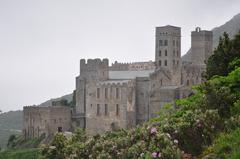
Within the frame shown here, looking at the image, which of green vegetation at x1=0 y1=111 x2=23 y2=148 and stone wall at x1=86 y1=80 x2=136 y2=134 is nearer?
stone wall at x1=86 y1=80 x2=136 y2=134

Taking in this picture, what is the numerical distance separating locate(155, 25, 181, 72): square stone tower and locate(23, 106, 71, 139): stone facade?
13.7 m

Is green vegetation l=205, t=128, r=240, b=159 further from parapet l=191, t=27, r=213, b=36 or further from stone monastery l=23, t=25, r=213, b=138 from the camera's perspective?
parapet l=191, t=27, r=213, b=36

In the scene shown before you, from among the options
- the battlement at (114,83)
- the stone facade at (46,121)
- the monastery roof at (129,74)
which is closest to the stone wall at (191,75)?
the monastery roof at (129,74)

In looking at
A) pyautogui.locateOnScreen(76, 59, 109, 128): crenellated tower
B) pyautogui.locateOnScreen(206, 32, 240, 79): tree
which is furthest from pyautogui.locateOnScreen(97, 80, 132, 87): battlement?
pyautogui.locateOnScreen(206, 32, 240, 79): tree

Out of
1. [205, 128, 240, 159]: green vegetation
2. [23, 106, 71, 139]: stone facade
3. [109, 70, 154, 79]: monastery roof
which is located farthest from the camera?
[23, 106, 71, 139]: stone facade

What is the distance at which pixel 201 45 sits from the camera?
94.8 metres

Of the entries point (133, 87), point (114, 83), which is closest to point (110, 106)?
point (114, 83)

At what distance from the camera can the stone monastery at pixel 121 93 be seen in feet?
247

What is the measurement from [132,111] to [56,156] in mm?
53672

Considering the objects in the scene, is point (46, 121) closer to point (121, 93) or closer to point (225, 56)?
point (121, 93)

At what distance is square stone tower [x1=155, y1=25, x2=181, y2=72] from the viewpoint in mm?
86500

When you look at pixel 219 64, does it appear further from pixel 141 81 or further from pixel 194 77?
pixel 194 77

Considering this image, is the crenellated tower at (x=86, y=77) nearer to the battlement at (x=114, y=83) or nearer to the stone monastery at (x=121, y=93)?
the stone monastery at (x=121, y=93)

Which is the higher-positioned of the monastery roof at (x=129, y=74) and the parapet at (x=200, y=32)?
the parapet at (x=200, y=32)
